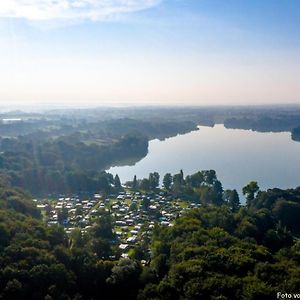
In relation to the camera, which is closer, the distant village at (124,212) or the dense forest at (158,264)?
the dense forest at (158,264)

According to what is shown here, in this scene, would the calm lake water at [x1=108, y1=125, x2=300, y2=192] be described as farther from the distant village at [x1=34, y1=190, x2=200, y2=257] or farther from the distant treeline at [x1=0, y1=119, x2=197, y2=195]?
the distant village at [x1=34, y1=190, x2=200, y2=257]

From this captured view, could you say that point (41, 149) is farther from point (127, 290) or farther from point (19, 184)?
point (127, 290)

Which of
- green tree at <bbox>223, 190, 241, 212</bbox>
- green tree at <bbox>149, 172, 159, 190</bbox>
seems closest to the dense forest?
green tree at <bbox>223, 190, 241, 212</bbox>

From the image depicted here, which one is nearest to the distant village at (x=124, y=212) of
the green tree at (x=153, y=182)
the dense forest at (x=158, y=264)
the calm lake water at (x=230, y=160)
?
the green tree at (x=153, y=182)

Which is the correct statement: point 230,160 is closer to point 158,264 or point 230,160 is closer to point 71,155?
point 71,155

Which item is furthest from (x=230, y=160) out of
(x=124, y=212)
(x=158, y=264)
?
(x=158, y=264)

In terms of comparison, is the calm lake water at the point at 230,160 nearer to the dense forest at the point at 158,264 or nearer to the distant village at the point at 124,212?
the distant village at the point at 124,212
